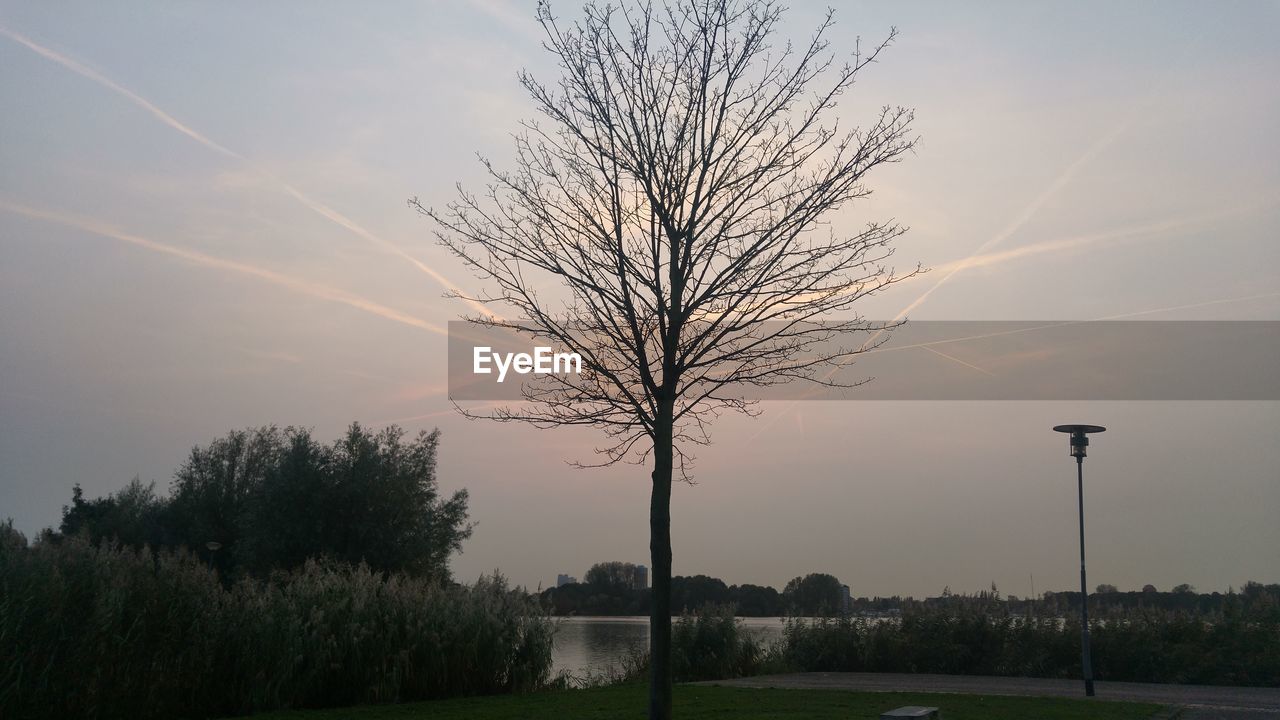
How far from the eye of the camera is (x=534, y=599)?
17.9 metres

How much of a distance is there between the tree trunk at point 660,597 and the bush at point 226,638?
6.58m

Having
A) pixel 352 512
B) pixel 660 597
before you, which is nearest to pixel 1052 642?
pixel 660 597

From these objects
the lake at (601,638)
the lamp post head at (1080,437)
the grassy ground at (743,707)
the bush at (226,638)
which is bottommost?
the lake at (601,638)

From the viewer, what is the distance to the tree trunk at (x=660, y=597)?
373 inches

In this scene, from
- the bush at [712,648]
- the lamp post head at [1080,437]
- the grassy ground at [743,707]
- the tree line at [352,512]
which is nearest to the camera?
the grassy ground at [743,707]

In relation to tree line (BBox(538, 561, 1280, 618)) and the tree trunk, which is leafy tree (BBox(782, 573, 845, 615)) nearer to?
tree line (BBox(538, 561, 1280, 618))

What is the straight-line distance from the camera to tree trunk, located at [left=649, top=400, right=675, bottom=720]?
948cm

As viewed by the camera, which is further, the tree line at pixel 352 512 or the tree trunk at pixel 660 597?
the tree line at pixel 352 512

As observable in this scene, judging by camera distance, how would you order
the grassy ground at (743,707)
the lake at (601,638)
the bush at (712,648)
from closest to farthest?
the grassy ground at (743,707), the lake at (601,638), the bush at (712,648)

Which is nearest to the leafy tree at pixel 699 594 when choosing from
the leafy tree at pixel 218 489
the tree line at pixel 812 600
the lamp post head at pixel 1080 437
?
the tree line at pixel 812 600

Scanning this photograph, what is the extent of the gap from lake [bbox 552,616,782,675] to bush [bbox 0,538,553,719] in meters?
1.59

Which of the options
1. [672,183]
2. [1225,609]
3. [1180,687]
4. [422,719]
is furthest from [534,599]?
[1225,609]

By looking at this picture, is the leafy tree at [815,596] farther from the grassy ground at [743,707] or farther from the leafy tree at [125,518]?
the leafy tree at [125,518]

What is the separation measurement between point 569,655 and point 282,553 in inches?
714
